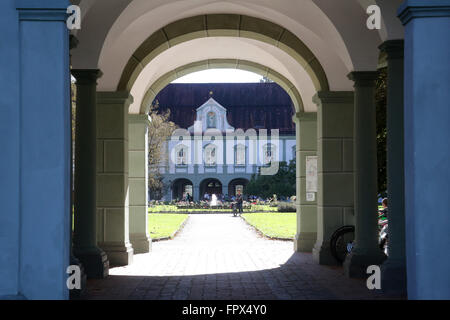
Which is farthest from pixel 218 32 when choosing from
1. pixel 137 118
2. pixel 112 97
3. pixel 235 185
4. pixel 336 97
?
pixel 235 185

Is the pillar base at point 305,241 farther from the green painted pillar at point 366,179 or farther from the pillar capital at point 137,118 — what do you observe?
the pillar capital at point 137,118

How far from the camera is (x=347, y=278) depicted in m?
9.36

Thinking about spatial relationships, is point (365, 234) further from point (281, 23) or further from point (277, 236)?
point (277, 236)

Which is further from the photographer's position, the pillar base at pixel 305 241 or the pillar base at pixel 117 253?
the pillar base at pixel 305 241

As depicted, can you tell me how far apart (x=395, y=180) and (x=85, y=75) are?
16.3 feet

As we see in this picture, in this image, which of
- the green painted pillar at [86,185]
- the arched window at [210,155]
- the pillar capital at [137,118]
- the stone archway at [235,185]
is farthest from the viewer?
the stone archway at [235,185]

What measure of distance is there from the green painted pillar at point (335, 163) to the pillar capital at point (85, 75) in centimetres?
472

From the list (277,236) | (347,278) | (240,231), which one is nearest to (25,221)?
(347,278)

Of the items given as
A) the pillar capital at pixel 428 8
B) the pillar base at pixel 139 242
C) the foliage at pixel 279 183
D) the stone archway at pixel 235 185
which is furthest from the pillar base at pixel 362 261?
the stone archway at pixel 235 185

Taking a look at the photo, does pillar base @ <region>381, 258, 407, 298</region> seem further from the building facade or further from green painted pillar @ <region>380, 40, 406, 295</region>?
the building facade

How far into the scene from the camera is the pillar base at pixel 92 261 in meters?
9.25

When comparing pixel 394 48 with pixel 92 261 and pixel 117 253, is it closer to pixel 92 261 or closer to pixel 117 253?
pixel 92 261

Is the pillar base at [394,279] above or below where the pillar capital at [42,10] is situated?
Answer: below
